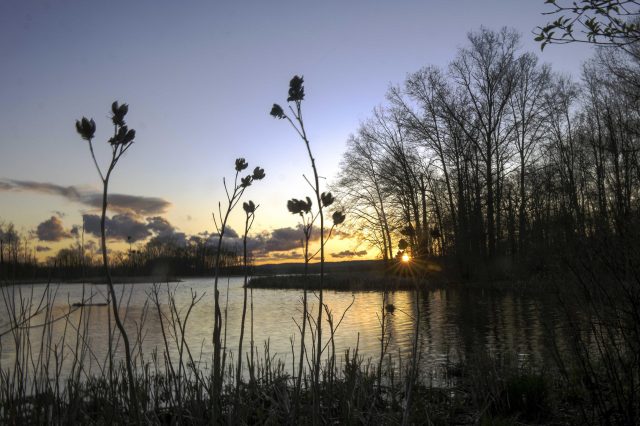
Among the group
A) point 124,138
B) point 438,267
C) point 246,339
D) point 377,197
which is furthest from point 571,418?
point 377,197

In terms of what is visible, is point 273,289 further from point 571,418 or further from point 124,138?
point 124,138

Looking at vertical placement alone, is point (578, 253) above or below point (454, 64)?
below

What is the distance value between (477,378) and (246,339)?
6817mm

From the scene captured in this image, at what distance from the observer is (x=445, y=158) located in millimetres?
29031

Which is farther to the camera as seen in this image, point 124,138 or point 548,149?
point 548,149

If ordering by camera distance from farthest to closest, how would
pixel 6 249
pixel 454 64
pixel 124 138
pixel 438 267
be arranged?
pixel 454 64 → pixel 438 267 → pixel 6 249 → pixel 124 138

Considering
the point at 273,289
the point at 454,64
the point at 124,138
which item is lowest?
the point at 273,289

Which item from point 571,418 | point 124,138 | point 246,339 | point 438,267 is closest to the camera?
point 124,138

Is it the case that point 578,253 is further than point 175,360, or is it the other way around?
point 175,360

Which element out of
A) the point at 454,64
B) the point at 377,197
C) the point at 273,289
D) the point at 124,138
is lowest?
→ the point at 273,289

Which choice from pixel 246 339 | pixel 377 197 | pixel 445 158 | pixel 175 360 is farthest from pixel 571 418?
pixel 377 197

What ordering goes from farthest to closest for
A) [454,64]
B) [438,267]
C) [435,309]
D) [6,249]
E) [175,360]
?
[454,64] → [438,267] → [435,309] → [175,360] → [6,249]

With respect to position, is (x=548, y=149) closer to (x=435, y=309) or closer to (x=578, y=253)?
(x=435, y=309)

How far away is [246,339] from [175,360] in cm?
290
